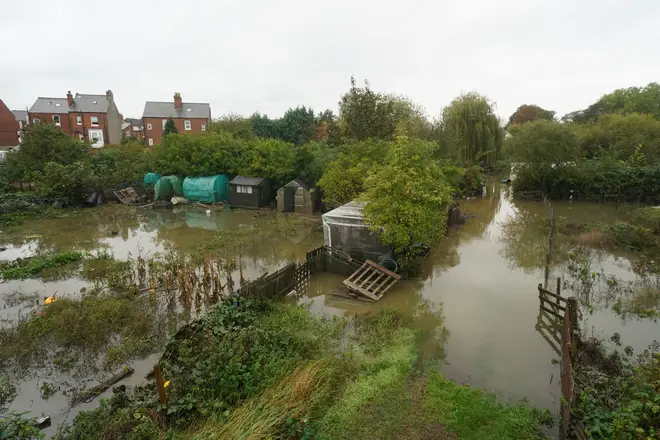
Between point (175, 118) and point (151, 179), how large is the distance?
28537mm

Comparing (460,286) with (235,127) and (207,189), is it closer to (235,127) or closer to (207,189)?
(207,189)

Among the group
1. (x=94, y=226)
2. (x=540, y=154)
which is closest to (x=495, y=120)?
(x=540, y=154)

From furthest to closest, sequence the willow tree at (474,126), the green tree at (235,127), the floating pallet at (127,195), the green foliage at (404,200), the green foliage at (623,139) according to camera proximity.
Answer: the green tree at (235,127), the willow tree at (474,126), the green foliage at (623,139), the floating pallet at (127,195), the green foliage at (404,200)

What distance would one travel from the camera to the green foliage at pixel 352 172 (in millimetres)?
20066

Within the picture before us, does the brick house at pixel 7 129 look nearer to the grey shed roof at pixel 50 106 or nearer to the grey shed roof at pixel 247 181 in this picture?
the grey shed roof at pixel 50 106

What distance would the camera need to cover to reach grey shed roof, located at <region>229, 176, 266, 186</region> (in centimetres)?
2890

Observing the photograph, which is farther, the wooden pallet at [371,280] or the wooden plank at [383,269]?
the wooden plank at [383,269]

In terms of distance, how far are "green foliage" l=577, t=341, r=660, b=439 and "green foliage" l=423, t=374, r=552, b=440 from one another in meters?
1.00

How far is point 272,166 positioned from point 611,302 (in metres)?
21.8

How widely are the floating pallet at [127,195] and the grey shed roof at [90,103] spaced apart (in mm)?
30565

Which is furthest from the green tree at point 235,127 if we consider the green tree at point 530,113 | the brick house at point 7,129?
the green tree at point 530,113

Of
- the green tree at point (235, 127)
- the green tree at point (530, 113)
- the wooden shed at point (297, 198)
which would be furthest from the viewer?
the green tree at point (530, 113)

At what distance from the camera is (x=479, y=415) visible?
24.2 feet

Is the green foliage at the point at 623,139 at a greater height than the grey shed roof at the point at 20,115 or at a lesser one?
lesser
